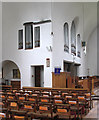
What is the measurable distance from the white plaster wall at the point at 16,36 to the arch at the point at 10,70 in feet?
5.00

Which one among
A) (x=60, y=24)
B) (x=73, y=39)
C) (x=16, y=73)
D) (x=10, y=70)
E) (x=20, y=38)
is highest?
(x=60, y=24)

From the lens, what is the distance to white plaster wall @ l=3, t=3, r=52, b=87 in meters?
14.2

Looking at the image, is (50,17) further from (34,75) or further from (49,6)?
(34,75)

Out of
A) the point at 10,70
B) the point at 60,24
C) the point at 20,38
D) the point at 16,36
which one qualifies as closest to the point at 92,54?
the point at 60,24

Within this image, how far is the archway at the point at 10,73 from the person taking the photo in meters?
16.6

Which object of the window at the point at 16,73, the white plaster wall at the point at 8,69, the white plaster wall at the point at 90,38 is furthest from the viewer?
the white plaster wall at the point at 90,38

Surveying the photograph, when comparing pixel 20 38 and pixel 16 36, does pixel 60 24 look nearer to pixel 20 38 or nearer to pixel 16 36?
pixel 20 38

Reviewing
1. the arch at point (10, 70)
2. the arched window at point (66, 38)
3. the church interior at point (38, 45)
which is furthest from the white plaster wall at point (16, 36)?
the arched window at point (66, 38)

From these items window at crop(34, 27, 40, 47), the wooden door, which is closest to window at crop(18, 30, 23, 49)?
window at crop(34, 27, 40, 47)

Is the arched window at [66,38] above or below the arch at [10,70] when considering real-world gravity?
above

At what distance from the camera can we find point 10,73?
56.1 ft

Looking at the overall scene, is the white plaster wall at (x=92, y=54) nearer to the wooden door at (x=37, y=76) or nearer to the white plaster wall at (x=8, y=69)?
the wooden door at (x=37, y=76)

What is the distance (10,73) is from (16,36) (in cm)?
362

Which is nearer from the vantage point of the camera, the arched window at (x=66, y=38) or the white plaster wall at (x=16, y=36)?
the white plaster wall at (x=16, y=36)
